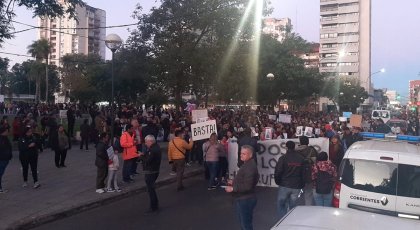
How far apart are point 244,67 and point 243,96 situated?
12829mm

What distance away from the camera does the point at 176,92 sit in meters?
21.2

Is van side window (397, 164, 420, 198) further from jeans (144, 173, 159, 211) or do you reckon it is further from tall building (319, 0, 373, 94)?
tall building (319, 0, 373, 94)

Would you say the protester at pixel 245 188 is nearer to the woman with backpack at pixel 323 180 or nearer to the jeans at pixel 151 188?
the woman with backpack at pixel 323 180

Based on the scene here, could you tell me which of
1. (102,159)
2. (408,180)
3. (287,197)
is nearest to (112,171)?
(102,159)

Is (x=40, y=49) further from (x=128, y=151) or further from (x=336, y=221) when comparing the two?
(x=336, y=221)

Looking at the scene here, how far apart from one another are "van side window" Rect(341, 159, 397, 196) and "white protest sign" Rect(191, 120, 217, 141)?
7483mm

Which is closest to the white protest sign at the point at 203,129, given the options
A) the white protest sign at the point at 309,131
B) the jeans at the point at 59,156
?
the jeans at the point at 59,156

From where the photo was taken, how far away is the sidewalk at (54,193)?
9305 mm

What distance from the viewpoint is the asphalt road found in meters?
8.79

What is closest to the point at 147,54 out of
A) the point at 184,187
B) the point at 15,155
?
the point at 15,155

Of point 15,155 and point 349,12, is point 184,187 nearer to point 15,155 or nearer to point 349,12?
point 15,155

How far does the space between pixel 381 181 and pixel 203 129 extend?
8305 millimetres

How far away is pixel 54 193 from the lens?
1138 cm

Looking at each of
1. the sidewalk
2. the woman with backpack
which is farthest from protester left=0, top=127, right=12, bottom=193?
the woman with backpack
